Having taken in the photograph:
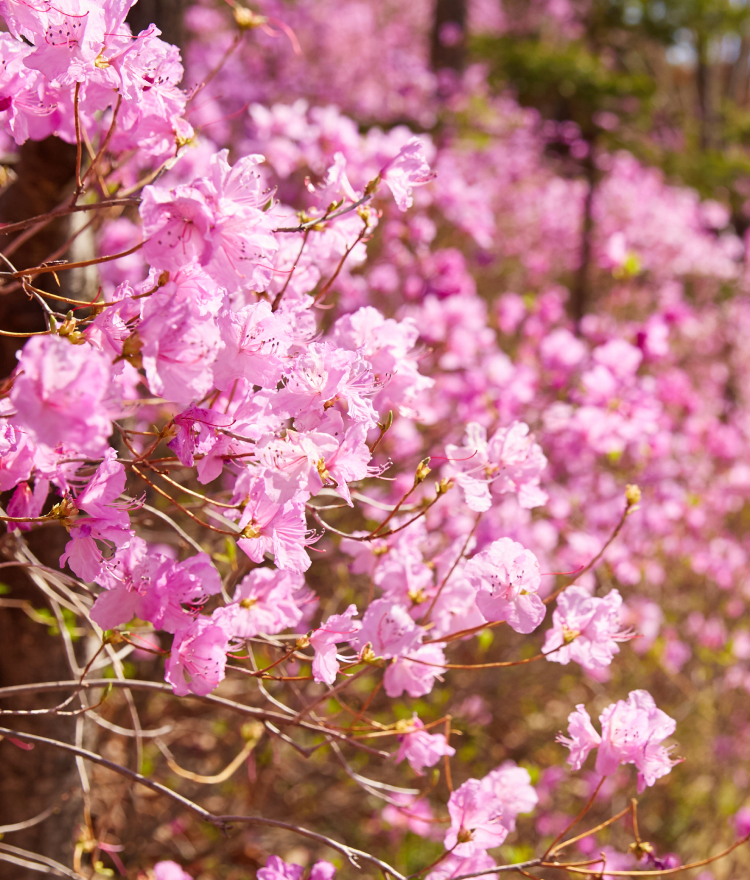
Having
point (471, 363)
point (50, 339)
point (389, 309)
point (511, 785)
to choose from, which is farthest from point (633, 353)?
point (50, 339)

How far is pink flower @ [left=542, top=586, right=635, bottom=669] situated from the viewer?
139 centimetres

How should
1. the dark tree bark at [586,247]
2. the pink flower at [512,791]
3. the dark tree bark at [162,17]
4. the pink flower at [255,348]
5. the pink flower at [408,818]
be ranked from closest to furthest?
the pink flower at [255,348] → the pink flower at [512,791] → the dark tree bark at [162,17] → the pink flower at [408,818] → the dark tree bark at [586,247]

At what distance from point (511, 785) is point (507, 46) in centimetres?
533

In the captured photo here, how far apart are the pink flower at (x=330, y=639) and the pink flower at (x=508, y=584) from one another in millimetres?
232

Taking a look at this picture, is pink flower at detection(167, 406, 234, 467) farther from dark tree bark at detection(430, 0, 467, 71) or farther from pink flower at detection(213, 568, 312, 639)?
dark tree bark at detection(430, 0, 467, 71)

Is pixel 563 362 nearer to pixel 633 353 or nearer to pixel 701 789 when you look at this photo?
pixel 633 353

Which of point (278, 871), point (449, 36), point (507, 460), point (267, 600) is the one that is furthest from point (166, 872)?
point (449, 36)

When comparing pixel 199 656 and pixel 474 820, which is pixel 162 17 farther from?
pixel 474 820

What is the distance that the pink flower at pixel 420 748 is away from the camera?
55.5 inches

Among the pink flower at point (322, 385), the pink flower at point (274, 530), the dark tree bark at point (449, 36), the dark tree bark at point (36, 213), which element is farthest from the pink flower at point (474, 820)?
the dark tree bark at point (449, 36)

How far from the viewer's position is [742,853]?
13.7ft

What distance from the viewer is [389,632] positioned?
1.30 metres

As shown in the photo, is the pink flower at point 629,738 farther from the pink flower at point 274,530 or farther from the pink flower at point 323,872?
the pink flower at point 274,530

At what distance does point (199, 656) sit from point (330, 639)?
23cm
